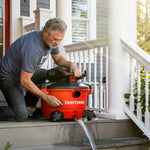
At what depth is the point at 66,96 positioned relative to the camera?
326cm

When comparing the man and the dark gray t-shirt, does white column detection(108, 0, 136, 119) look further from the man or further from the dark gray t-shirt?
the dark gray t-shirt

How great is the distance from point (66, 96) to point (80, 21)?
5.33 metres

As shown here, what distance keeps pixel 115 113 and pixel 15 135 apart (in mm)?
1263

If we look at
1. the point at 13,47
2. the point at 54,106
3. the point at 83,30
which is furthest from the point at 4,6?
the point at 54,106

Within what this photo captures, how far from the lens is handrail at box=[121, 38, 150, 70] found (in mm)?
3352

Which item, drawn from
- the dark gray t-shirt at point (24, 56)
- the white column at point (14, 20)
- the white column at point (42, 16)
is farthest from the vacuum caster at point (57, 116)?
the white column at point (14, 20)

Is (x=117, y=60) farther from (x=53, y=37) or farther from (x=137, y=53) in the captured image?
(x=53, y=37)

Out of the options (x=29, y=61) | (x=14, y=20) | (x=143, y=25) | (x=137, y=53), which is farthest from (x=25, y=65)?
(x=143, y=25)

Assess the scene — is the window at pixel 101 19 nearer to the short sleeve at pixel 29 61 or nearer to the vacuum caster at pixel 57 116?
the vacuum caster at pixel 57 116

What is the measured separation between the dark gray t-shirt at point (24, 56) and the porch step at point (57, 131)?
562mm

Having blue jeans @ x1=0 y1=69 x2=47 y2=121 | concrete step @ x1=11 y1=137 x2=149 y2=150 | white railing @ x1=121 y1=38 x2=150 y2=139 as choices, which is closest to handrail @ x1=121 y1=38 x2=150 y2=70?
white railing @ x1=121 y1=38 x2=150 y2=139

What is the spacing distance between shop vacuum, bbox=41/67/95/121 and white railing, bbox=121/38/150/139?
0.53 m

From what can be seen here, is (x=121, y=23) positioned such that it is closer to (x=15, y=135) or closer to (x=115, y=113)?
(x=115, y=113)

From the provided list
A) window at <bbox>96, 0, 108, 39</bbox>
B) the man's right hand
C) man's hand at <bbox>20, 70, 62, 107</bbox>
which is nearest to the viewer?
man's hand at <bbox>20, 70, 62, 107</bbox>
